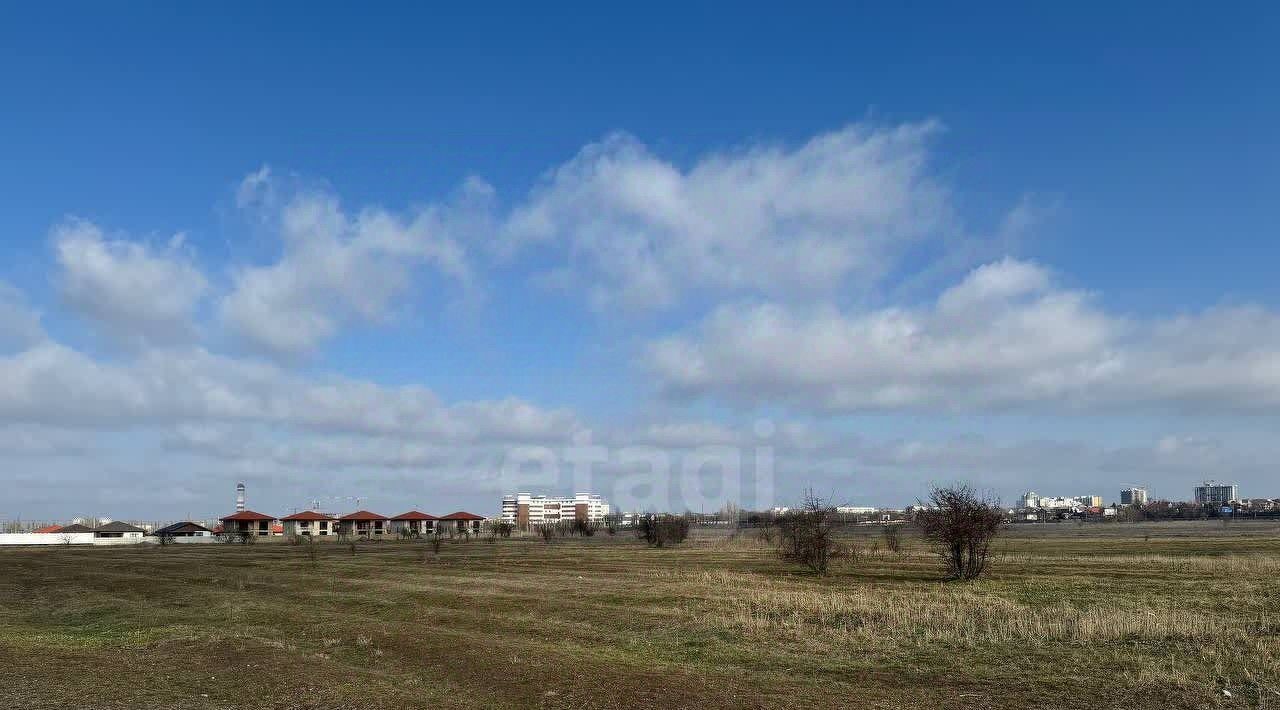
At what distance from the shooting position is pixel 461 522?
162875 millimetres

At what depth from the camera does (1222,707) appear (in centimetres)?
1382

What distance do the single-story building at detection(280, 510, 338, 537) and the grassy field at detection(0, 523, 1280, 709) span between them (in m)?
132

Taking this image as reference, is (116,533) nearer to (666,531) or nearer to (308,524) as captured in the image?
(308,524)

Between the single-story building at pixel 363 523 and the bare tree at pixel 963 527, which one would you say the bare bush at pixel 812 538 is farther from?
the single-story building at pixel 363 523

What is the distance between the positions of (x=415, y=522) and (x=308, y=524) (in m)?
20.7

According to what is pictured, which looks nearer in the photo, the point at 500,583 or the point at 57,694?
the point at 57,694

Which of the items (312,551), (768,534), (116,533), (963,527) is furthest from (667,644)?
(116,533)

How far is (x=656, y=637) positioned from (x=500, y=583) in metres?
18.6

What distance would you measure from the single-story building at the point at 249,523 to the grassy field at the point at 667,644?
411 feet

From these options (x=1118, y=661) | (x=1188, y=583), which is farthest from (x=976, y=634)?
(x=1188, y=583)

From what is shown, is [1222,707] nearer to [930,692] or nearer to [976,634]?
[930,692]

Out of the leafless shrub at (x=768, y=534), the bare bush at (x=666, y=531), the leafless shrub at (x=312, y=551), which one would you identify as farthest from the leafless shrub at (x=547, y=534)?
the leafless shrub at (x=768, y=534)

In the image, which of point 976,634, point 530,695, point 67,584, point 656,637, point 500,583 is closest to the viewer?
point 530,695

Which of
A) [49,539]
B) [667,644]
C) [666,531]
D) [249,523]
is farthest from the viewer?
[249,523]
